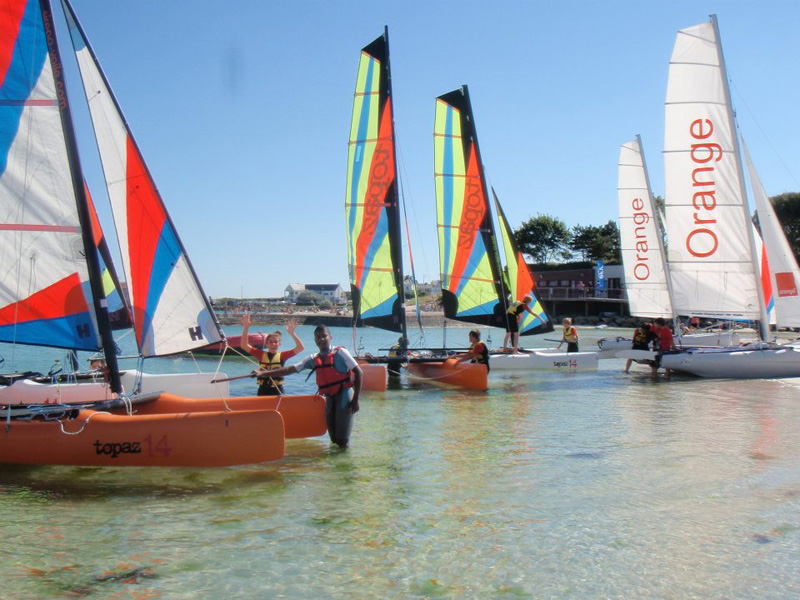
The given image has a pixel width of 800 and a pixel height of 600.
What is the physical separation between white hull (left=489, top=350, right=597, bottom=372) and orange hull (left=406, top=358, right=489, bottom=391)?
1.90 meters

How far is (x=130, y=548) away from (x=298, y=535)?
130cm

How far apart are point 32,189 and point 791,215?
60.8 m

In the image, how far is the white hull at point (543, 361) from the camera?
62.6ft

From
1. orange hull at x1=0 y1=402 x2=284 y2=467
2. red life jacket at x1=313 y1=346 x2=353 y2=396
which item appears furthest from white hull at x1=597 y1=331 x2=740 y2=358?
orange hull at x1=0 y1=402 x2=284 y2=467

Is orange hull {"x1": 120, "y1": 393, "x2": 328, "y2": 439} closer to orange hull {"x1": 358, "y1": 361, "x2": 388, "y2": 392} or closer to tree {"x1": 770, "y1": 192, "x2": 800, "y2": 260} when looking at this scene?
orange hull {"x1": 358, "y1": 361, "x2": 388, "y2": 392}

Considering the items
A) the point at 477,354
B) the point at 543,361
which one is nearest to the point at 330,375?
the point at 477,354

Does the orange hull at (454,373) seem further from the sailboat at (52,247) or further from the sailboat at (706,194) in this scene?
→ the sailboat at (52,247)

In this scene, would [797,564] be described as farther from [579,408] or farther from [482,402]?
[482,402]

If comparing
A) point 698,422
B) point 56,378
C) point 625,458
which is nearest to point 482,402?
point 698,422

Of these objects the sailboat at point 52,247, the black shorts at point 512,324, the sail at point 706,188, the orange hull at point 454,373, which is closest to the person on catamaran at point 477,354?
the orange hull at point 454,373

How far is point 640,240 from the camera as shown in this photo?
2602 cm

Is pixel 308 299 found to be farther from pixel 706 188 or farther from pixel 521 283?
pixel 706 188

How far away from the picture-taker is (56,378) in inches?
459

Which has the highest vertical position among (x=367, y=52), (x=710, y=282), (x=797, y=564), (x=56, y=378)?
(x=367, y=52)
